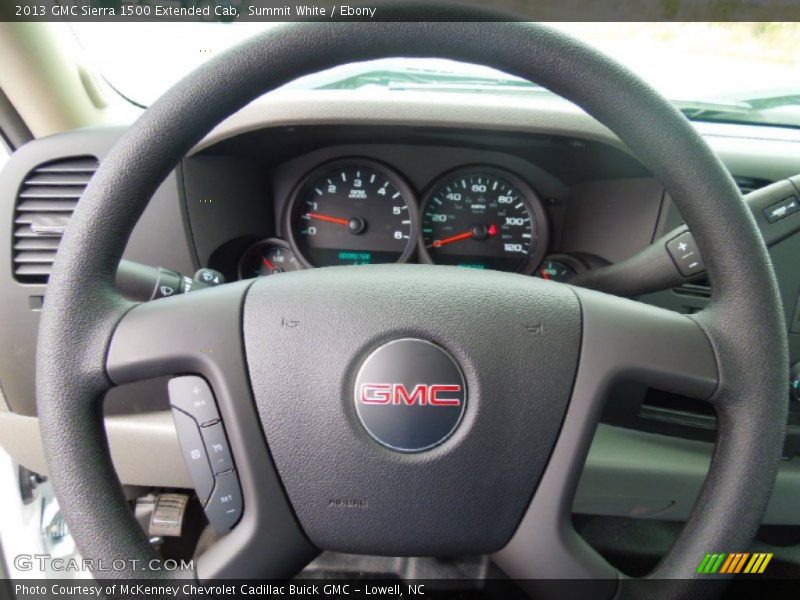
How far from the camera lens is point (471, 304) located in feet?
2.60

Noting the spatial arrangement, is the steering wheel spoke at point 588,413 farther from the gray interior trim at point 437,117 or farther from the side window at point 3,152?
the side window at point 3,152

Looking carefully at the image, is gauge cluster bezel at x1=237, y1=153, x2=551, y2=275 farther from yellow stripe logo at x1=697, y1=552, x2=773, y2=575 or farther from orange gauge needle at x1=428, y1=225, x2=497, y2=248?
yellow stripe logo at x1=697, y1=552, x2=773, y2=575

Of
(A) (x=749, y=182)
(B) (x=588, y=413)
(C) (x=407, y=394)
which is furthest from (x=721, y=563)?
(A) (x=749, y=182)

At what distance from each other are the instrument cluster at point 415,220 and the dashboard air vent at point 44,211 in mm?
504

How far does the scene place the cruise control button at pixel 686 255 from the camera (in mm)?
979

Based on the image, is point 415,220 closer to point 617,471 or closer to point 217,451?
point 617,471

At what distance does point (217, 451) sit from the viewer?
0.77 m

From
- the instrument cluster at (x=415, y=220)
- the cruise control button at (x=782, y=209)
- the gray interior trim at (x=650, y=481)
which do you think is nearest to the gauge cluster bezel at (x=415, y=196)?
the instrument cluster at (x=415, y=220)

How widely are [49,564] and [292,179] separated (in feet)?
3.78

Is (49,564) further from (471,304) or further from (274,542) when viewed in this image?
(471,304)

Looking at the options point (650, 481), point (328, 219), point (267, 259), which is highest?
point (328, 219)

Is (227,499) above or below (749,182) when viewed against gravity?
below

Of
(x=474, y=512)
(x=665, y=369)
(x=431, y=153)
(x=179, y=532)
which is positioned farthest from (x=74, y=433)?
(x=431, y=153)

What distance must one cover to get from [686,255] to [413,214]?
92 centimetres
